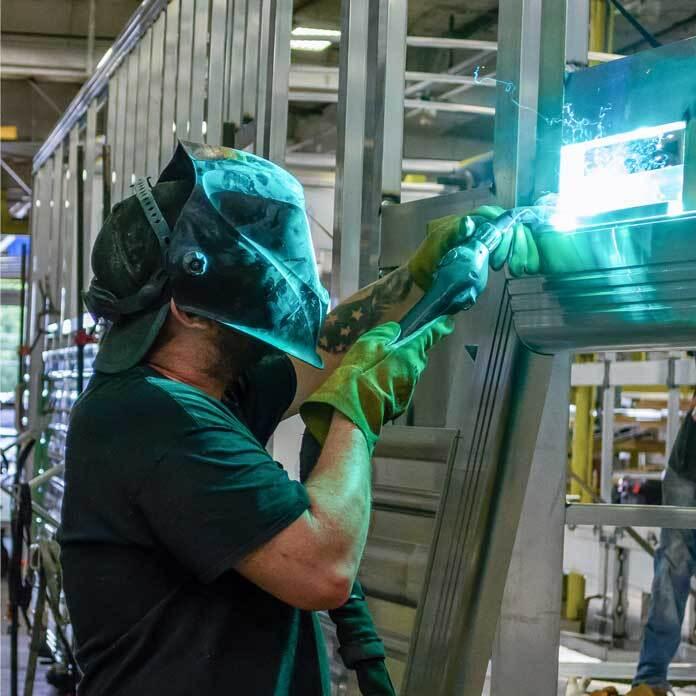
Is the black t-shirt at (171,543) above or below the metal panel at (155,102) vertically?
below

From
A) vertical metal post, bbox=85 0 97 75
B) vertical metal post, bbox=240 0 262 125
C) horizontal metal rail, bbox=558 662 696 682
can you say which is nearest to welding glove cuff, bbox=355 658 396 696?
horizontal metal rail, bbox=558 662 696 682

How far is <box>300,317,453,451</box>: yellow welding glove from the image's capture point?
4.57ft

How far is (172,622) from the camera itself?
4.57ft

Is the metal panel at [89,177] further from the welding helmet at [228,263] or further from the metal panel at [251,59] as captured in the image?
the welding helmet at [228,263]

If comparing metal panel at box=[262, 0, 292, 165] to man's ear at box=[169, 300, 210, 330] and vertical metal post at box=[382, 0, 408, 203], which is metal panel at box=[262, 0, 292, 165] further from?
man's ear at box=[169, 300, 210, 330]

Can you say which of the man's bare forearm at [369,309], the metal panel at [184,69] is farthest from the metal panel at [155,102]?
the man's bare forearm at [369,309]

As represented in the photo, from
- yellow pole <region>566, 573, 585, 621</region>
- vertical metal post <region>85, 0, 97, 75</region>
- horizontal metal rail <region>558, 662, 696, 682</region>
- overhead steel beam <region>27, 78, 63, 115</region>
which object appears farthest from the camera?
overhead steel beam <region>27, 78, 63, 115</region>

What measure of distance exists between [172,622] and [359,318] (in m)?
0.68

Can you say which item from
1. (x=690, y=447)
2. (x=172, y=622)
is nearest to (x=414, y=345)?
(x=172, y=622)

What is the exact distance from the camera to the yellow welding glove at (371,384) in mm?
1393

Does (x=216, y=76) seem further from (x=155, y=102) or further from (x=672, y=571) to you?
(x=672, y=571)

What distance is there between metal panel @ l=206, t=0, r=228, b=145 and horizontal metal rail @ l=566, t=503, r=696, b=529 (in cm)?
181

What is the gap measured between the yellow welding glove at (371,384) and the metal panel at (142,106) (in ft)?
9.42

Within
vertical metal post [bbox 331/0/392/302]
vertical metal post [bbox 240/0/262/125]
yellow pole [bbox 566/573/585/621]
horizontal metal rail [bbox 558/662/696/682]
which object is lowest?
yellow pole [bbox 566/573/585/621]
